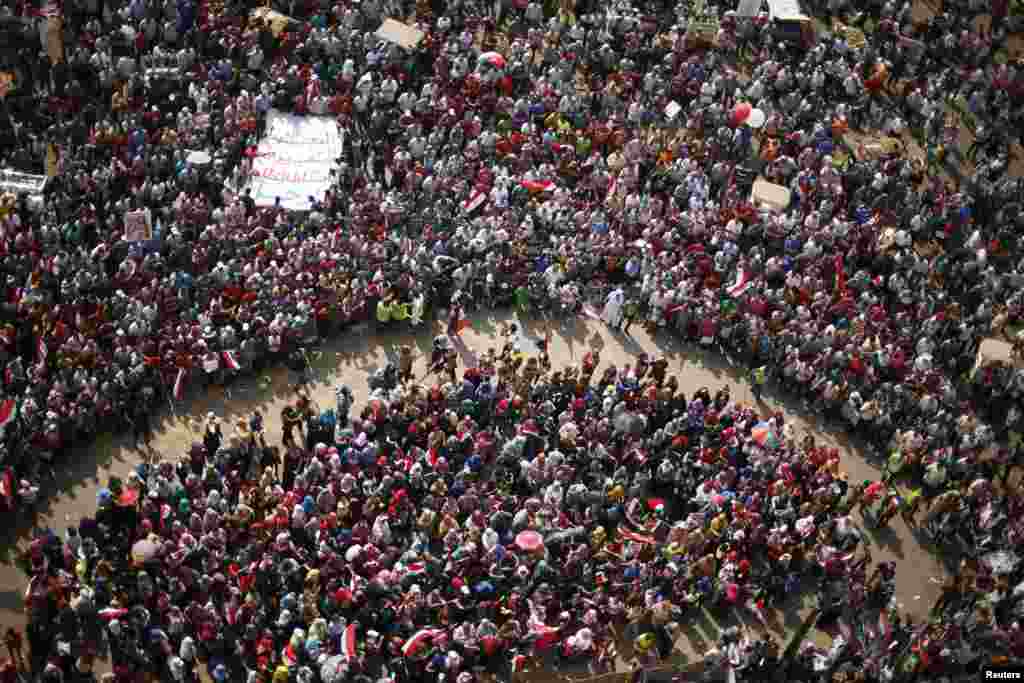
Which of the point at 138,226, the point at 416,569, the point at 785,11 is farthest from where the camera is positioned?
the point at 785,11

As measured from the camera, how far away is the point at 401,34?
43.8 m

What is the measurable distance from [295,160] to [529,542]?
52.5ft

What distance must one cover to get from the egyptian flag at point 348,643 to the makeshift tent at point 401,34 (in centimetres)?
2238

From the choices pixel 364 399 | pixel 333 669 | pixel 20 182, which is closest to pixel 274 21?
pixel 20 182

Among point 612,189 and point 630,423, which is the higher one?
point 612,189

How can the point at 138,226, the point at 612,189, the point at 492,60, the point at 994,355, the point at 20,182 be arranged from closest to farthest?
the point at 138,226 < the point at 20,182 < the point at 994,355 < the point at 612,189 < the point at 492,60

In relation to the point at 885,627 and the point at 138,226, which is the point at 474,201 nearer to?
the point at 138,226

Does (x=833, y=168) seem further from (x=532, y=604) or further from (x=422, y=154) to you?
(x=532, y=604)

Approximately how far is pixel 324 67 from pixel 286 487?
17.0 m

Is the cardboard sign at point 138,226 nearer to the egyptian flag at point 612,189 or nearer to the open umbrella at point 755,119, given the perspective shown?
the egyptian flag at point 612,189

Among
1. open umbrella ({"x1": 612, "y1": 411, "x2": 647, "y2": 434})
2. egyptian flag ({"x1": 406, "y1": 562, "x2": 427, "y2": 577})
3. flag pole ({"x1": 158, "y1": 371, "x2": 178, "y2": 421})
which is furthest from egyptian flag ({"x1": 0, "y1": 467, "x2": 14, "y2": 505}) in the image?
open umbrella ({"x1": 612, "y1": 411, "x2": 647, "y2": 434})

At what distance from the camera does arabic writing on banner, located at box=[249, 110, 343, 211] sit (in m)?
39.1

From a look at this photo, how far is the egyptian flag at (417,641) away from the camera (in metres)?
27.9

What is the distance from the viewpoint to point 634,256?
3856cm
